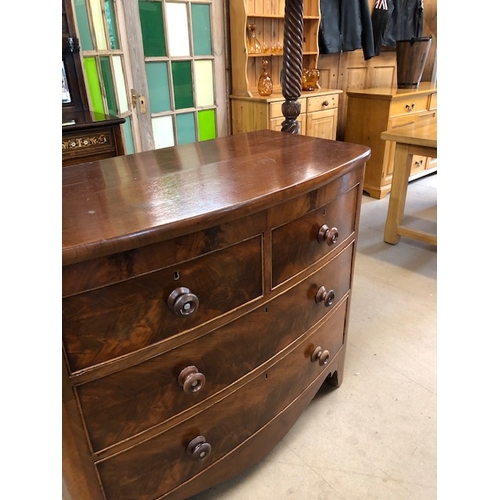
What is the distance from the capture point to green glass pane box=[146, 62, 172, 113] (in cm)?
255

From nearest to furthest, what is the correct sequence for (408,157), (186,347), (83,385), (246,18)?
(83,385) < (186,347) < (408,157) < (246,18)

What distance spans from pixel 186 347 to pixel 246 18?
270 centimetres

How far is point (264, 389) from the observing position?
1021 mm

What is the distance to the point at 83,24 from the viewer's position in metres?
2.10

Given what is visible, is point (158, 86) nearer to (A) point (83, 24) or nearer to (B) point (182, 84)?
(B) point (182, 84)

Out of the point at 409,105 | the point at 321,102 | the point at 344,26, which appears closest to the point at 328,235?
the point at 321,102

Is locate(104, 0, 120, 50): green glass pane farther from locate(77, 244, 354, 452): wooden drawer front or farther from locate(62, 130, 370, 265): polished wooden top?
locate(77, 244, 354, 452): wooden drawer front

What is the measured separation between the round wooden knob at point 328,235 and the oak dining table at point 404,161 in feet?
5.10

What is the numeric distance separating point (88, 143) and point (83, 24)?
72cm

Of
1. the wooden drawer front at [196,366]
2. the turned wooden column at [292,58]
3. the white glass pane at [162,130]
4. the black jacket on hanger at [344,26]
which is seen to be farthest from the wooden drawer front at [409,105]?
the wooden drawer front at [196,366]

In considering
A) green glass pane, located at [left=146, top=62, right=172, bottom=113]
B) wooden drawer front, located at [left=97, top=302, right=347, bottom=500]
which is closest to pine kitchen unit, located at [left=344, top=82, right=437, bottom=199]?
green glass pane, located at [left=146, top=62, right=172, bottom=113]
